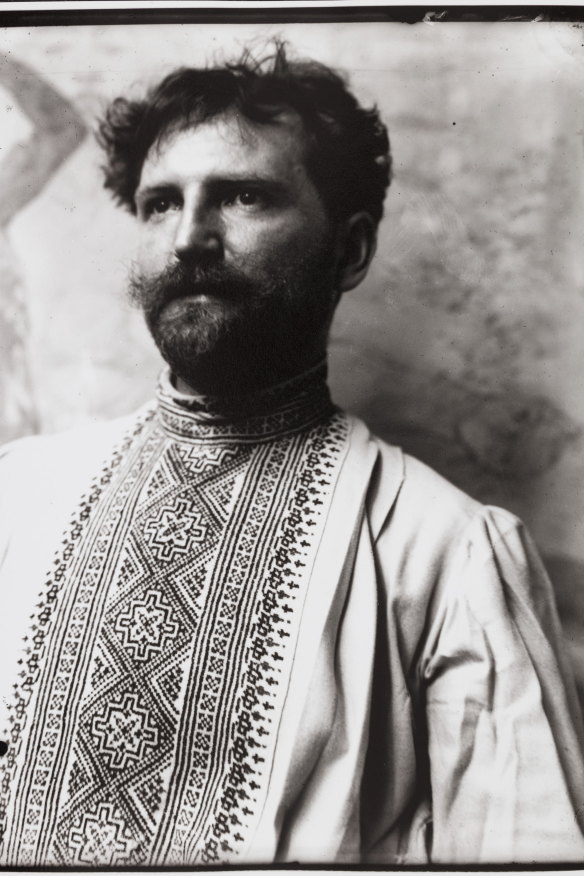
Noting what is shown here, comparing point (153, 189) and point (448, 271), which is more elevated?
point (153, 189)

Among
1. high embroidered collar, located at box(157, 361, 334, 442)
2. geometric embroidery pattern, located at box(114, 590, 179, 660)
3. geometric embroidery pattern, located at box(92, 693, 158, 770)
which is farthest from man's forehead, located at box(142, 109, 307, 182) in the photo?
geometric embroidery pattern, located at box(92, 693, 158, 770)

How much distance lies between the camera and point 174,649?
3.14ft

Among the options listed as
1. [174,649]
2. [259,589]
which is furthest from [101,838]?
[259,589]

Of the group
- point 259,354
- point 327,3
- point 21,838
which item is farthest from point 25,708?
point 327,3

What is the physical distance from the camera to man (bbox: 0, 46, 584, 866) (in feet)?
3.04

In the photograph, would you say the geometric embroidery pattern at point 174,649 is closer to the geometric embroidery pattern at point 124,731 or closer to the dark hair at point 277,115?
the geometric embroidery pattern at point 124,731

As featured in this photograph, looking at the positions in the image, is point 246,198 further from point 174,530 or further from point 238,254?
point 174,530

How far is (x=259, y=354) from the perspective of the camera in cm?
102

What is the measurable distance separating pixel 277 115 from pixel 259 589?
0.59 metres

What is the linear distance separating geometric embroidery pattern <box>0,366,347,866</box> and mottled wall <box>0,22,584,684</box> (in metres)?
0.12

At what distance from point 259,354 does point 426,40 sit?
19.0 inches

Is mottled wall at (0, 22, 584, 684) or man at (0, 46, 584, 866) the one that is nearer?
man at (0, 46, 584, 866)

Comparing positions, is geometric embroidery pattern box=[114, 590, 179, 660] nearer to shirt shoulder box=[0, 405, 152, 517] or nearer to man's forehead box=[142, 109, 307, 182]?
shirt shoulder box=[0, 405, 152, 517]

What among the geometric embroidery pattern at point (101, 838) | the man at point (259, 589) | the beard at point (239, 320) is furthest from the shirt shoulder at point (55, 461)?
the geometric embroidery pattern at point (101, 838)
